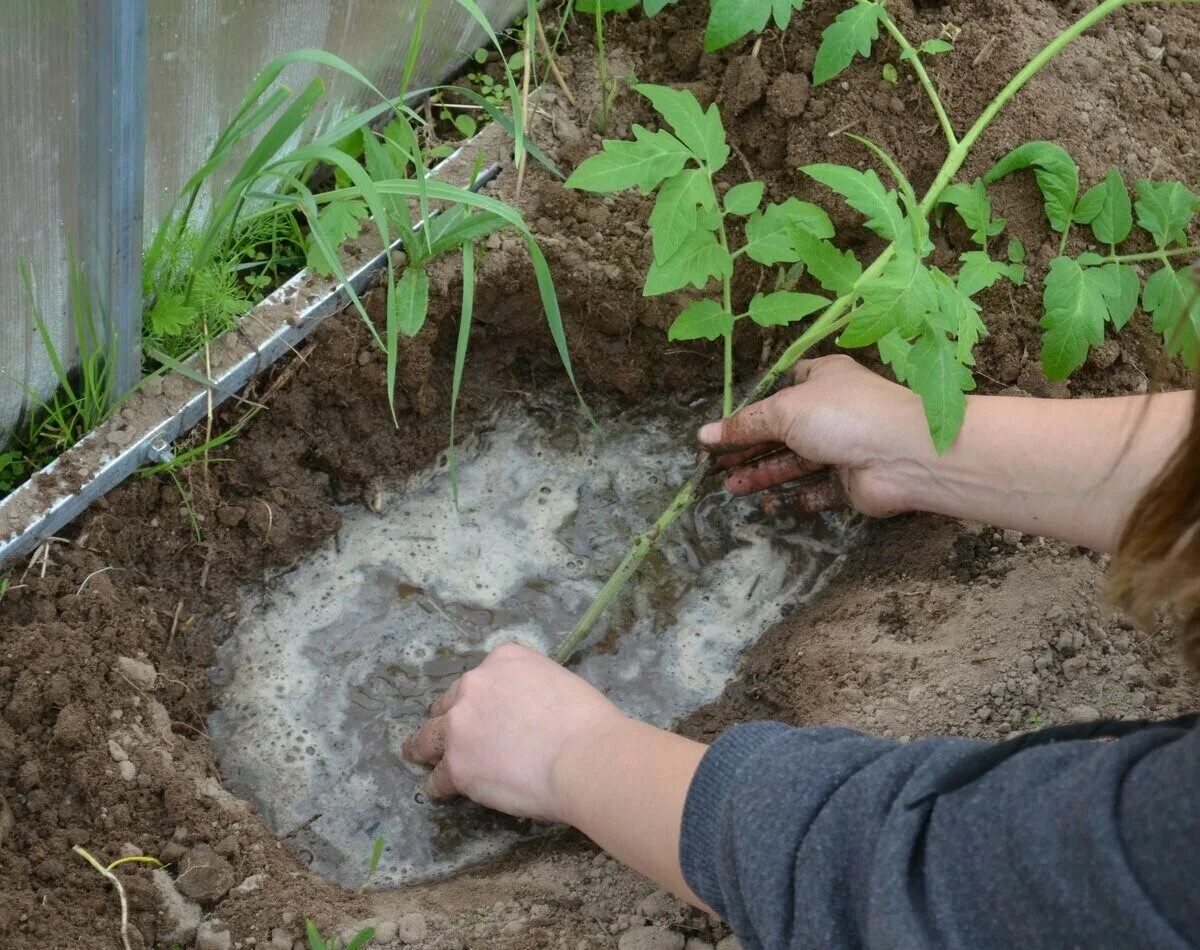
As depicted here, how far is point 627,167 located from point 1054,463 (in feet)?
A: 2.29

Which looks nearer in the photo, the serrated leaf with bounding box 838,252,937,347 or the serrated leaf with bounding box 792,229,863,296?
the serrated leaf with bounding box 838,252,937,347

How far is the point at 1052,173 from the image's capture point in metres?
1.83

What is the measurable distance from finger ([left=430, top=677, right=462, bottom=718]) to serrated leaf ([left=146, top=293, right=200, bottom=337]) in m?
0.67

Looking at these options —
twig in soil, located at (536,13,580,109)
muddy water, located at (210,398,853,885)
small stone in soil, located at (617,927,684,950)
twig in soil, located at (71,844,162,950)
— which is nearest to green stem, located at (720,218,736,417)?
muddy water, located at (210,398,853,885)

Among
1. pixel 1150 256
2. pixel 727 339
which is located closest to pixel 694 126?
pixel 727 339

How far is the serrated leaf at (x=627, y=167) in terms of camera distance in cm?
156

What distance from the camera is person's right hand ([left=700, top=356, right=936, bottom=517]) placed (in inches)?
64.4

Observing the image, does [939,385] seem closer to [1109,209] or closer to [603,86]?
[1109,209]

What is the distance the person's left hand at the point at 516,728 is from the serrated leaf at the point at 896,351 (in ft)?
2.00

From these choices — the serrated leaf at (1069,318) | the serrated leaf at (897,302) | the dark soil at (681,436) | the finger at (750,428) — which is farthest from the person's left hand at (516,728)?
the serrated leaf at (1069,318)

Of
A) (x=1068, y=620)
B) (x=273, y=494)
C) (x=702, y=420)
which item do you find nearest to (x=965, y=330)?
(x=1068, y=620)

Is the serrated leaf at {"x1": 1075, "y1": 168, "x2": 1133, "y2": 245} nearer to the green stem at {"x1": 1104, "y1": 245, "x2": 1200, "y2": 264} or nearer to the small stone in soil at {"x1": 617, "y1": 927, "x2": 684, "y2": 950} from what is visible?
the green stem at {"x1": 1104, "y1": 245, "x2": 1200, "y2": 264}

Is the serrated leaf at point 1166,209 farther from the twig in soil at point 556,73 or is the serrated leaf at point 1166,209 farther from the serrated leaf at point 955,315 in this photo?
the twig in soil at point 556,73

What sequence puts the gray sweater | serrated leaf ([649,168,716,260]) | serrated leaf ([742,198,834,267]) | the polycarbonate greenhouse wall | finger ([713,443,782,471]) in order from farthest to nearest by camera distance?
finger ([713,443,782,471]) < serrated leaf ([742,198,834,267]) < serrated leaf ([649,168,716,260]) < the polycarbonate greenhouse wall < the gray sweater
